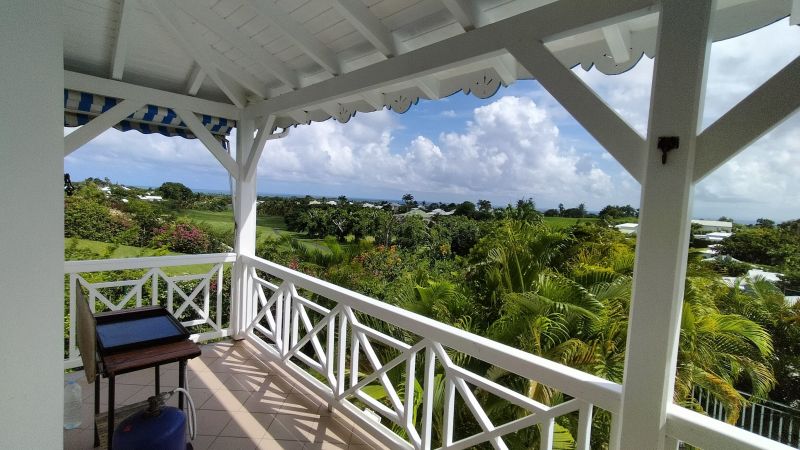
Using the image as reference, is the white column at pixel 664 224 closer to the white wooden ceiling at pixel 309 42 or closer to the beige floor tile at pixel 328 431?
the white wooden ceiling at pixel 309 42

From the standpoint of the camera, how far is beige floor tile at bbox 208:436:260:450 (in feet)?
8.32

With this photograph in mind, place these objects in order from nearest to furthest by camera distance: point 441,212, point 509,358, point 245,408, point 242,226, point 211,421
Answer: point 509,358
point 211,421
point 245,408
point 242,226
point 441,212

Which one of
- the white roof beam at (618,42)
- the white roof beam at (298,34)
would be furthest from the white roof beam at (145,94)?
the white roof beam at (618,42)

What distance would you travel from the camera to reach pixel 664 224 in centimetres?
134

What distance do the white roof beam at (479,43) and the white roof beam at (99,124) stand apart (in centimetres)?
169

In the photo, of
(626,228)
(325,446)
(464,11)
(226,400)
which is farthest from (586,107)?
(626,228)

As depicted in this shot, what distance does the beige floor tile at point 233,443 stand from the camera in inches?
99.8

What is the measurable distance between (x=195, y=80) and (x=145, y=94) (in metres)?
0.44

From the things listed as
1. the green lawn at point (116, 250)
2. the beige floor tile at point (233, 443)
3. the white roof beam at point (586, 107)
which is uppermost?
the white roof beam at point (586, 107)

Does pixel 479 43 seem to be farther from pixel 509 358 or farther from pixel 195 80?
pixel 195 80

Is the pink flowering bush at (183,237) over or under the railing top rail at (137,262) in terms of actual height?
under

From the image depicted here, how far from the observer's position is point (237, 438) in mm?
2639

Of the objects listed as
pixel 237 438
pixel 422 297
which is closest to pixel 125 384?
pixel 237 438

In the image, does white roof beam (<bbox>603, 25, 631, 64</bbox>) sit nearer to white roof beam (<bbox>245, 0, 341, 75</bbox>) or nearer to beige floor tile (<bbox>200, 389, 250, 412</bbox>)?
white roof beam (<bbox>245, 0, 341, 75</bbox>)
